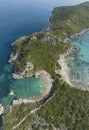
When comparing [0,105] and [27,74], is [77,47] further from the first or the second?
[0,105]

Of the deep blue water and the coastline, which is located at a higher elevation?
the deep blue water

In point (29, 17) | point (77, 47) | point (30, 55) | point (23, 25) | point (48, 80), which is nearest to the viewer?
point (48, 80)

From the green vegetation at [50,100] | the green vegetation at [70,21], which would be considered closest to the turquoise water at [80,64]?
the green vegetation at [50,100]

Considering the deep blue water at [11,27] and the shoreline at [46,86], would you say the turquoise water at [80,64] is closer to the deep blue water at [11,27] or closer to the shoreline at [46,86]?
the shoreline at [46,86]

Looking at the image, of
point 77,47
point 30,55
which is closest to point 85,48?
point 77,47

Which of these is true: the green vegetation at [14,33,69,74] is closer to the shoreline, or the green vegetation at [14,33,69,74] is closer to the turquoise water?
the shoreline

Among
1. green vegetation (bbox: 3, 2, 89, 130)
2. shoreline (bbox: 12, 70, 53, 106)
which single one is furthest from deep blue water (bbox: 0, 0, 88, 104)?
green vegetation (bbox: 3, 2, 89, 130)

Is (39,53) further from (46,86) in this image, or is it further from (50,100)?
(50,100)
